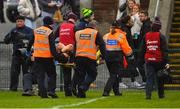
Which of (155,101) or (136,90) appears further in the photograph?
(136,90)

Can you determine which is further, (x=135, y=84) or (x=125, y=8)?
(x=125, y=8)

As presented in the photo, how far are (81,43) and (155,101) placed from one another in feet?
7.70

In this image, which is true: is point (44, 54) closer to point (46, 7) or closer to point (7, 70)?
point (7, 70)

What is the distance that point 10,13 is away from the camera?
31.9 m

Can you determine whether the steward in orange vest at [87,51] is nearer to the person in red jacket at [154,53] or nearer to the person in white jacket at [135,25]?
the person in red jacket at [154,53]

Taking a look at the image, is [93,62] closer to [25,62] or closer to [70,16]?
[70,16]

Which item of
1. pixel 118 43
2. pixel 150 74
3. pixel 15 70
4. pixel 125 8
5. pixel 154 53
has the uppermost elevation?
pixel 125 8

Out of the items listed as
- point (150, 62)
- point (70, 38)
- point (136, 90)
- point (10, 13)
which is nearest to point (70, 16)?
point (70, 38)

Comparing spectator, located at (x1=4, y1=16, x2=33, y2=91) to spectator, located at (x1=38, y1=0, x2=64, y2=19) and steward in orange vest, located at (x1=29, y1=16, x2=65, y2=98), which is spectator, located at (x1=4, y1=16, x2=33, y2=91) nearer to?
Result: steward in orange vest, located at (x1=29, y1=16, x2=65, y2=98)

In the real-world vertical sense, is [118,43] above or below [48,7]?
below

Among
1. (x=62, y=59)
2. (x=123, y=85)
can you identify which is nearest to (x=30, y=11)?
(x=123, y=85)

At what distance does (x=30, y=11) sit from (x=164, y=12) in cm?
428

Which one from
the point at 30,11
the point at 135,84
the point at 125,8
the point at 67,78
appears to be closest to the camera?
the point at 67,78

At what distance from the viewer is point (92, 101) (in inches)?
827
